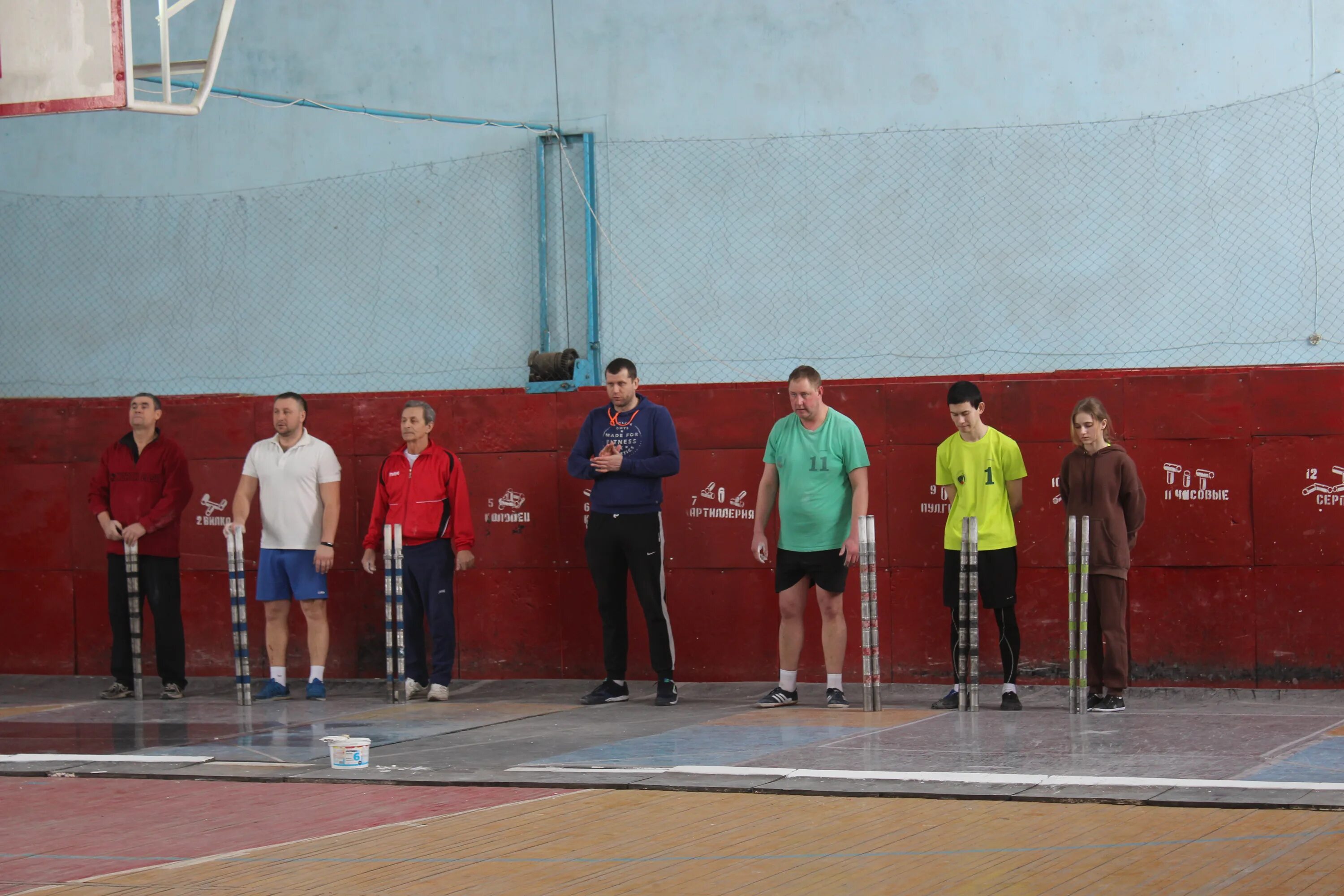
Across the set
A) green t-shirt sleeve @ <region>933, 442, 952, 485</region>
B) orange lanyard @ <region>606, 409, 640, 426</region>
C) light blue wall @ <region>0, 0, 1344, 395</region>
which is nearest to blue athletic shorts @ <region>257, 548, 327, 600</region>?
light blue wall @ <region>0, 0, 1344, 395</region>

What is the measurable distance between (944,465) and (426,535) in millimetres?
3483

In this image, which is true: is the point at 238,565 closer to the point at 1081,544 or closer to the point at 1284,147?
the point at 1081,544

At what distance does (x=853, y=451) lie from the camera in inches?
383

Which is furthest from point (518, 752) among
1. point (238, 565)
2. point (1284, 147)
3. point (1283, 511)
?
point (1284, 147)

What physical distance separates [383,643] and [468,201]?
3498 mm

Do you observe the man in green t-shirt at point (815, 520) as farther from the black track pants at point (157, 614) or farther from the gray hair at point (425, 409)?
the black track pants at point (157, 614)

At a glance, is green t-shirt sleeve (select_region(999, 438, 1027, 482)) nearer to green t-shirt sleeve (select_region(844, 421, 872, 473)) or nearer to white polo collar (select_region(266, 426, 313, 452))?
green t-shirt sleeve (select_region(844, 421, 872, 473))

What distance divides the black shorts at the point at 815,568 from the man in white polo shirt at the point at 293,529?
3.17 metres

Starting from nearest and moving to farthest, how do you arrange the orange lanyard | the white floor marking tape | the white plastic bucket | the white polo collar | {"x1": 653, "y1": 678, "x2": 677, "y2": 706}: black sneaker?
the white plastic bucket < the white floor marking tape < {"x1": 653, "y1": 678, "x2": 677, "y2": 706}: black sneaker < the orange lanyard < the white polo collar

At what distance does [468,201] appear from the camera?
12477mm

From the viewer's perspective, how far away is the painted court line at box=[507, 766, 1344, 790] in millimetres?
6637

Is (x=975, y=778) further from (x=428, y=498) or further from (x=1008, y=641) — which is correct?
(x=428, y=498)

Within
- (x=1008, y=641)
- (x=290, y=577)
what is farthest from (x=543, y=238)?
(x=1008, y=641)

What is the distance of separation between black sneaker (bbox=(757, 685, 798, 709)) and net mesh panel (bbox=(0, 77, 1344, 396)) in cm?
266
